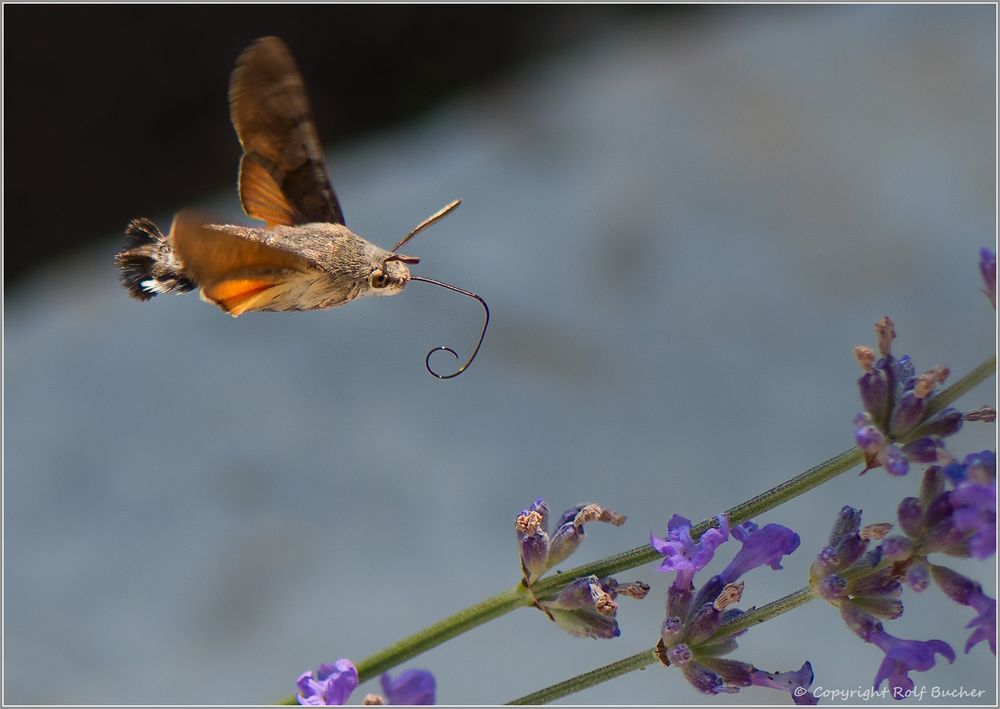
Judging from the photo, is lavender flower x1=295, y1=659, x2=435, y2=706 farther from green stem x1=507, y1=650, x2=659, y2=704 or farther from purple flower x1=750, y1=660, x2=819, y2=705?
purple flower x1=750, y1=660, x2=819, y2=705

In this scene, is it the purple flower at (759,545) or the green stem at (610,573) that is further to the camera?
the purple flower at (759,545)

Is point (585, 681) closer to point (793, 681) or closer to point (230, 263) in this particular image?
point (793, 681)

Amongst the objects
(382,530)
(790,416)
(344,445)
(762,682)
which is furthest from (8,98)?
(762,682)

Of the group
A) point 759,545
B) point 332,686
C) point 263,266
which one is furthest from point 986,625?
point 263,266

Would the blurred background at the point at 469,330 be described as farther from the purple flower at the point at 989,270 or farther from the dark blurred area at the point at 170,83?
the purple flower at the point at 989,270

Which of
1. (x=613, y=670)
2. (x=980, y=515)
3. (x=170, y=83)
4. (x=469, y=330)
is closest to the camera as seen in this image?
(x=980, y=515)

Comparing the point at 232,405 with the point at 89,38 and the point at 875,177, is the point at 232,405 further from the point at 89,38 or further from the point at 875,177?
the point at 875,177

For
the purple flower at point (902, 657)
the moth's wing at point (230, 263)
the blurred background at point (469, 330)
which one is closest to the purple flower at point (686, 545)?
the purple flower at point (902, 657)
